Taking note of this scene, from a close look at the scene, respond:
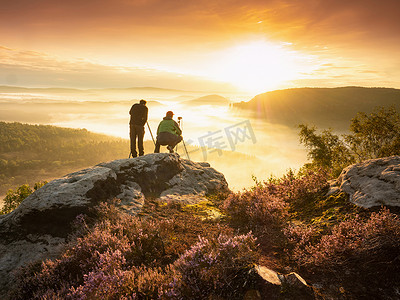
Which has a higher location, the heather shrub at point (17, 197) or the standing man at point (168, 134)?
the standing man at point (168, 134)

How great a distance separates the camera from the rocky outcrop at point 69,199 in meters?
5.41

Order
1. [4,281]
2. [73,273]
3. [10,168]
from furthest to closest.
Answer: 1. [10,168]
2. [4,281]
3. [73,273]

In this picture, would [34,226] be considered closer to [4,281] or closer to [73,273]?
[4,281]

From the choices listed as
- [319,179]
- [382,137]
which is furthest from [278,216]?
[382,137]

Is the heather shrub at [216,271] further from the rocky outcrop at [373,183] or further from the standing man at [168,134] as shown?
the standing man at [168,134]

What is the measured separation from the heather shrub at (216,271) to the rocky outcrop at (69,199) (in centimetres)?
340

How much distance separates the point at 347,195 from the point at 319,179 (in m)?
1.26

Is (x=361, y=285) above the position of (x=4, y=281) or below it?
above

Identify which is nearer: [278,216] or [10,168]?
[278,216]

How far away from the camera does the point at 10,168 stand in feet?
632

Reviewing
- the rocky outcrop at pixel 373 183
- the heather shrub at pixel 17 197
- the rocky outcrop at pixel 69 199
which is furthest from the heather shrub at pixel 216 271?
the heather shrub at pixel 17 197

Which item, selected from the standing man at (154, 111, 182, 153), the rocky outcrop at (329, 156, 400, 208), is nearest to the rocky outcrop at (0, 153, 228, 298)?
the standing man at (154, 111, 182, 153)

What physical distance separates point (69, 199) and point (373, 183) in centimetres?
744

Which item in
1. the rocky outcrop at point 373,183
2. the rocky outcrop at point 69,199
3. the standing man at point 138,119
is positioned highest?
the standing man at point 138,119
